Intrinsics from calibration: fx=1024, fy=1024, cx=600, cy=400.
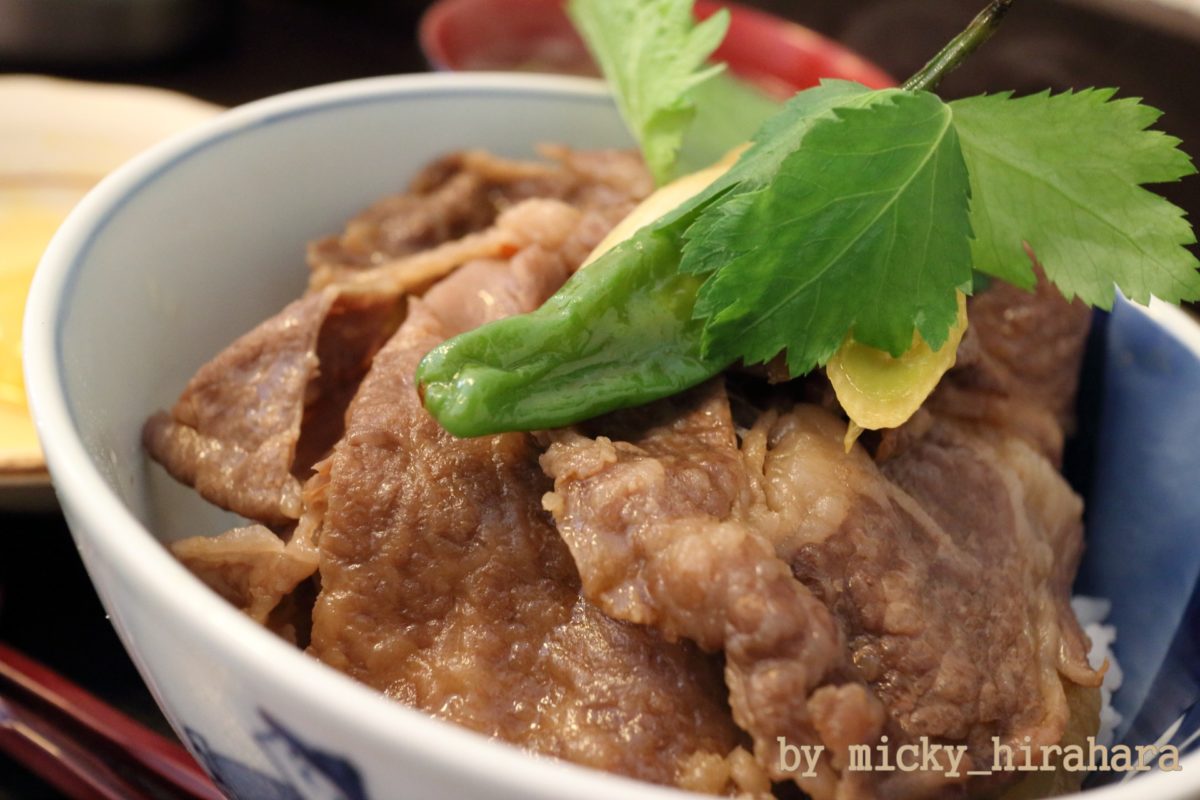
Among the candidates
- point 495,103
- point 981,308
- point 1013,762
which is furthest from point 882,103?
point 495,103

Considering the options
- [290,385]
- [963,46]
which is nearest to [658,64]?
[963,46]

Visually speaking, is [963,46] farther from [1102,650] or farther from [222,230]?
[222,230]

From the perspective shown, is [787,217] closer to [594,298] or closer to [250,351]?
[594,298]

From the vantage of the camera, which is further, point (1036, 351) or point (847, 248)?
point (1036, 351)

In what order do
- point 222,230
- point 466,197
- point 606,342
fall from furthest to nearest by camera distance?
point 466,197 < point 222,230 < point 606,342

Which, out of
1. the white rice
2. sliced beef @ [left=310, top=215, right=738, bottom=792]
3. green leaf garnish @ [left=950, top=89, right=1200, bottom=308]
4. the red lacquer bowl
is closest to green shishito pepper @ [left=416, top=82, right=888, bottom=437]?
sliced beef @ [left=310, top=215, right=738, bottom=792]

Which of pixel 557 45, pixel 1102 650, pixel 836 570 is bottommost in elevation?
pixel 1102 650
